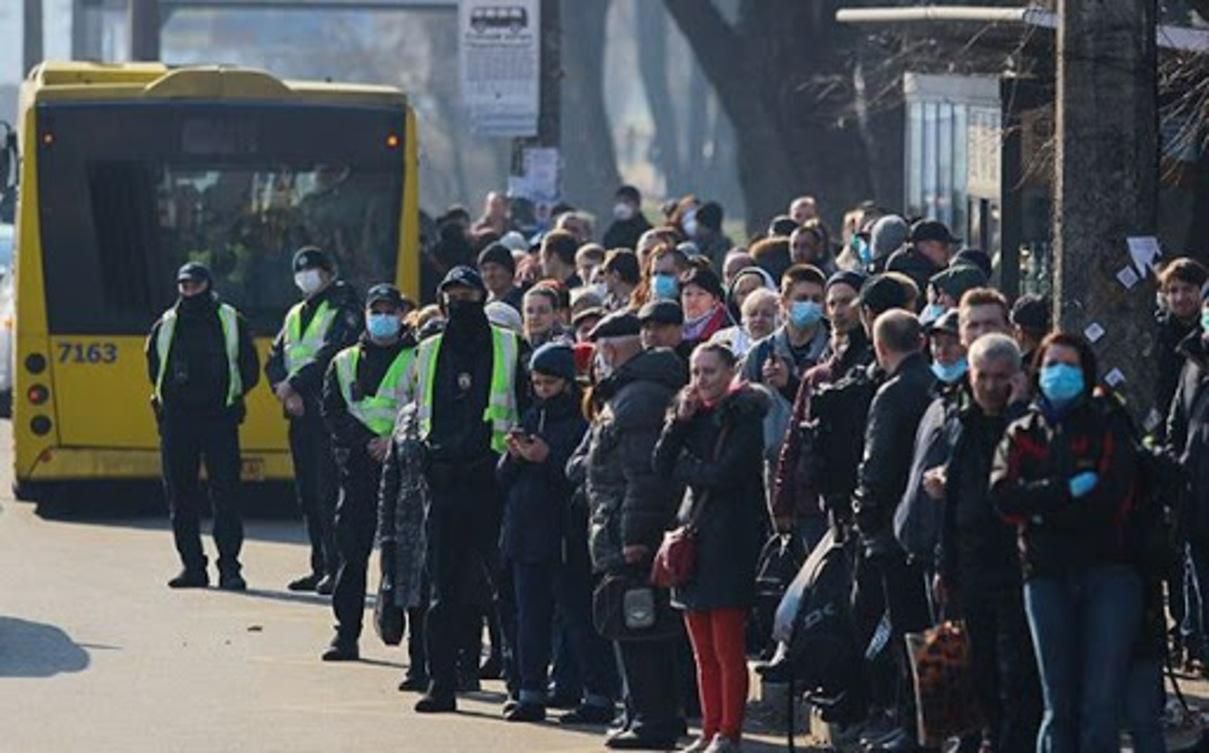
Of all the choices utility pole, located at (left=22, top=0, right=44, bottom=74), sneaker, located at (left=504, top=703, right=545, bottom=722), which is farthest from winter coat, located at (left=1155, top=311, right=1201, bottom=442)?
utility pole, located at (left=22, top=0, right=44, bottom=74)

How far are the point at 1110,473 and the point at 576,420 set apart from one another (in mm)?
3847

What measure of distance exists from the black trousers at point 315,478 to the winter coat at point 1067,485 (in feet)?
24.4

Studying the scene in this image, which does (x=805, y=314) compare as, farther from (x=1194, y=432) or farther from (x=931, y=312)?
(x=1194, y=432)

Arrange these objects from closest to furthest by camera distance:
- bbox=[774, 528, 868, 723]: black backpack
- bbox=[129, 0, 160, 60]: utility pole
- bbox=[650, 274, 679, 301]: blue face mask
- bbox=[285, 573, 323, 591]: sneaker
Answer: bbox=[774, 528, 868, 723]: black backpack
bbox=[650, 274, 679, 301]: blue face mask
bbox=[285, 573, 323, 591]: sneaker
bbox=[129, 0, 160, 60]: utility pole

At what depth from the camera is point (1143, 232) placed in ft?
48.8

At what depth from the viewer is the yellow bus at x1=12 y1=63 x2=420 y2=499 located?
2392 cm

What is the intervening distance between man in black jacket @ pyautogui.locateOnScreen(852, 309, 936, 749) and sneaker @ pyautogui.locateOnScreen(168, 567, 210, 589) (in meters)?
7.47

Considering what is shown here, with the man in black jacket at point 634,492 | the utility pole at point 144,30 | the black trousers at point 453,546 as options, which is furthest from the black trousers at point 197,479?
the utility pole at point 144,30

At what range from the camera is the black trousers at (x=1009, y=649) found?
12.5 meters

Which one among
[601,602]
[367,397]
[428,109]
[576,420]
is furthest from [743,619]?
[428,109]

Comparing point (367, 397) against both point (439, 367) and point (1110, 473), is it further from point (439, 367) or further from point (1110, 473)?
point (1110, 473)

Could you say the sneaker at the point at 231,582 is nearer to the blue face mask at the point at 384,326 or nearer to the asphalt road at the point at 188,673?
the asphalt road at the point at 188,673

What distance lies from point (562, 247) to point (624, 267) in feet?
7.89

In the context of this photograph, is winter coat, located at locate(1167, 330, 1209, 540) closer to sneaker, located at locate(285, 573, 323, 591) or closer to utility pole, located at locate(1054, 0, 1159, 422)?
utility pole, located at locate(1054, 0, 1159, 422)
